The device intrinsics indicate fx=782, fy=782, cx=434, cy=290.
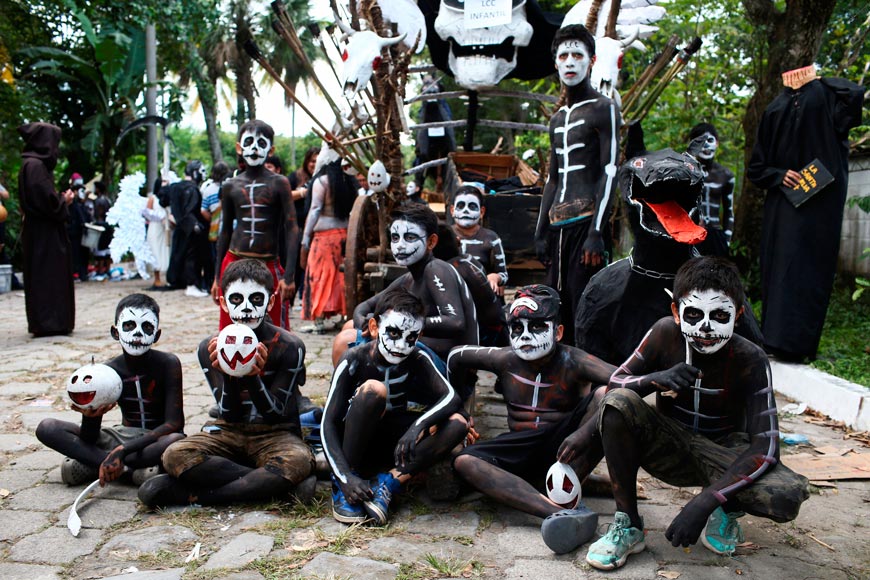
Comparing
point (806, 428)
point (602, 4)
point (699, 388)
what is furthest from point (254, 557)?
point (602, 4)

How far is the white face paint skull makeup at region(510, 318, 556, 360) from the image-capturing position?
3.43 m

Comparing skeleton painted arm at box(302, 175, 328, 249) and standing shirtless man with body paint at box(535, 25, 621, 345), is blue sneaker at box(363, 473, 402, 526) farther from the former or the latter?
skeleton painted arm at box(302, 175, 328, 249)

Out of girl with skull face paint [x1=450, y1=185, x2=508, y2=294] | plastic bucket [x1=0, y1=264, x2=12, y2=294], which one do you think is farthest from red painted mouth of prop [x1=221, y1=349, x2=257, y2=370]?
plastic bucket [x1=0, y1=264, x2=12, y2=294]

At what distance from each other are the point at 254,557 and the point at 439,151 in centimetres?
652

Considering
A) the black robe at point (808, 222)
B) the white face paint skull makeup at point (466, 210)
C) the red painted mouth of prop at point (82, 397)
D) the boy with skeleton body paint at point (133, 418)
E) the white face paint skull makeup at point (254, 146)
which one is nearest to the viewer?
the red painted mouth of prop at point (82, 397)

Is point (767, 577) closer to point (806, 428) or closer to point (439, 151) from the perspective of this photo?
point (806, 428)

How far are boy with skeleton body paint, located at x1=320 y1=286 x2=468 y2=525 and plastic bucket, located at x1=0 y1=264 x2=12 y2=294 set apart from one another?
10024 millimetres

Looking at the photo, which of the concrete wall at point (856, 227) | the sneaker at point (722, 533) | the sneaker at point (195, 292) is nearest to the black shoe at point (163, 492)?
the sneaker at point (722, 533)

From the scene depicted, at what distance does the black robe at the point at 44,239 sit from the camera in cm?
725

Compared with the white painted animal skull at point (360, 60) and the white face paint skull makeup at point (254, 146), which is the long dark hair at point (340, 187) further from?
the white face paint skull makeup at point (254, 146)

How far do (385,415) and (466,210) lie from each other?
208 centimetres

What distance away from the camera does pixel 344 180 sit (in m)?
7.32

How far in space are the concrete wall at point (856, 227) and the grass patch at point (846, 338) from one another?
8.9 inches

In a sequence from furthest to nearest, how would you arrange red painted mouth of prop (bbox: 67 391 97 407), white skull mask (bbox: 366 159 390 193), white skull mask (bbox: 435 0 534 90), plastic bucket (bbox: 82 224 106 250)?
plastic bucket (bbox: 82 224 106 250), white skull mask (bbox: 435 0 534 90), white skull mask (bbox: 366 159 390 193), red painted mouth of prop (bbox: 67 391 97 407)
